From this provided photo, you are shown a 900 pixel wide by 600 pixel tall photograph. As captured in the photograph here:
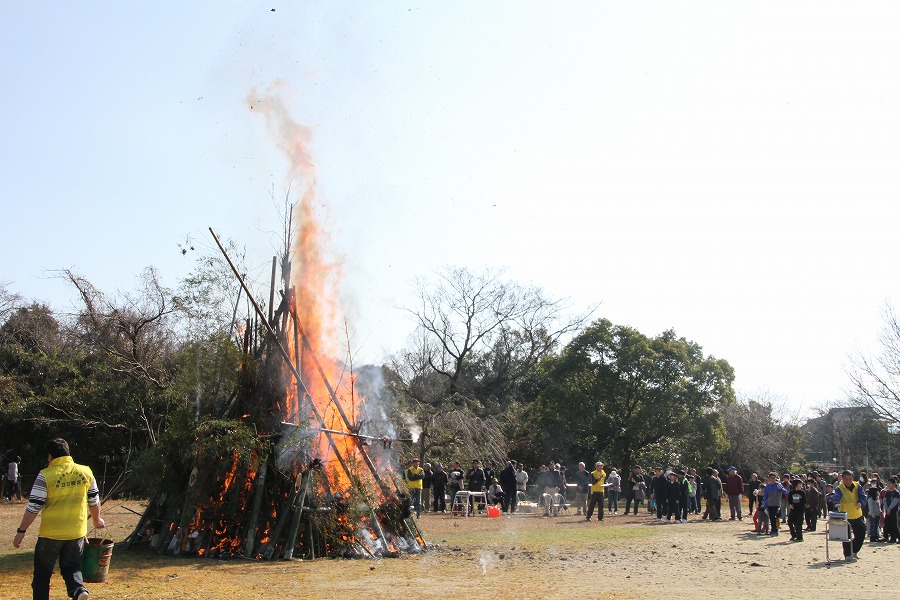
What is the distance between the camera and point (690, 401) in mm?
33375

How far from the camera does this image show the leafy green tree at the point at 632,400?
33.3 m

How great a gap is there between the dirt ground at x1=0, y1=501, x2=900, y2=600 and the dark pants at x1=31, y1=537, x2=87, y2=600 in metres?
1.59

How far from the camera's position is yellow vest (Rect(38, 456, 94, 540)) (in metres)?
7.14

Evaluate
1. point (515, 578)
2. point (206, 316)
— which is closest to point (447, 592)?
point (515, 578)

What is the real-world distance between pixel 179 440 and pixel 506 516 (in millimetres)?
12868

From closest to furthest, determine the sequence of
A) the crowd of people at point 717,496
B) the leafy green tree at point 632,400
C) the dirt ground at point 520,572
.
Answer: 1. the dirt ground at point 520,572
2. the crowd of people at point 717,496
3. the leafy green tree at point 632,400

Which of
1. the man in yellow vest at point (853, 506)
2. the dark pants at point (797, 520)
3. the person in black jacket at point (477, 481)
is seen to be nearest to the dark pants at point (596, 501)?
the person in black jacket at point (477, 481)

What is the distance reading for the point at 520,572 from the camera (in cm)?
1094

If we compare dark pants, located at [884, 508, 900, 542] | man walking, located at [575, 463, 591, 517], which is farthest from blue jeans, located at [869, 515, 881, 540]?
man walking, located at [575, 463, 591, 517]

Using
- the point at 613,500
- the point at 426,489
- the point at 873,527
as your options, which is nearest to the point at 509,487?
the point at 426,489

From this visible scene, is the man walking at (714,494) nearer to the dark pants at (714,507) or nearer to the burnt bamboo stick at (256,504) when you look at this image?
the dark pants at (714,507)

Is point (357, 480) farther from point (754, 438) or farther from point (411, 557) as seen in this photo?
point (754, 438)

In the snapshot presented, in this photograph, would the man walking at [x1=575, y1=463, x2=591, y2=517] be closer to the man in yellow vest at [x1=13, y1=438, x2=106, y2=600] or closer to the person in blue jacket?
the person in blue jacket

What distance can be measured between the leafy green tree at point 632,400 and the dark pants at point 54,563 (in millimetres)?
28367
